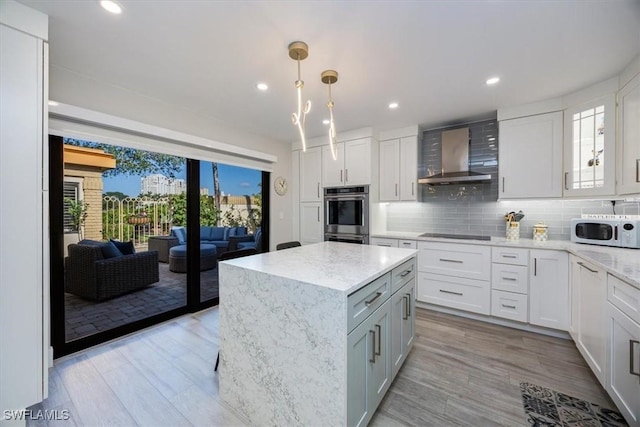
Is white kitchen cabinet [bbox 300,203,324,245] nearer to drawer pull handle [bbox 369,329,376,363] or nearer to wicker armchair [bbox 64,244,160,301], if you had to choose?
wicker armchair [bbox 64,244,160,301]

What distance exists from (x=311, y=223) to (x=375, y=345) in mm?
2903

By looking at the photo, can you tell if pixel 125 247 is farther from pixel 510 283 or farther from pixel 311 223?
pixel 510 283

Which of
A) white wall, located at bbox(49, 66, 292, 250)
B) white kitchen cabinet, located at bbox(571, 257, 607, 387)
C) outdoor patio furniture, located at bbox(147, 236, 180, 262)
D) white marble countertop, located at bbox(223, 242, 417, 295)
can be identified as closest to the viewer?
white marble countertop, located at bbox(223, 242, 417, 295)

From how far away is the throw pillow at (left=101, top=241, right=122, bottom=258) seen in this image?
2622 millimetres

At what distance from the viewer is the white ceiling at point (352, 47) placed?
151 cm

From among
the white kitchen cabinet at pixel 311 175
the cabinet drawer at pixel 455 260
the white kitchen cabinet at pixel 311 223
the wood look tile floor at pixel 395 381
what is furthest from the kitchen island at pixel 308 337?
the white kitchen cabinet at pixel 311 175

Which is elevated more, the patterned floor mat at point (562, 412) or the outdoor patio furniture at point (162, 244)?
the outdoor patio furniture at point (162, 244)

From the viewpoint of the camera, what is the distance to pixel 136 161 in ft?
8.89

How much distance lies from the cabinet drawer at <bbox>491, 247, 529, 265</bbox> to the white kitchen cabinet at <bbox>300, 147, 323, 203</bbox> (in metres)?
2.49

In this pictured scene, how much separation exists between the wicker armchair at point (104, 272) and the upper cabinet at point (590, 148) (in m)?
4.75

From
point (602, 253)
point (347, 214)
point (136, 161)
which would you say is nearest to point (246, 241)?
point (347, 214)

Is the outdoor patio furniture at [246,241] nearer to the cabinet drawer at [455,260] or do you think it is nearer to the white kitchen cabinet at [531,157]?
the cabinet drawer at [455,260]

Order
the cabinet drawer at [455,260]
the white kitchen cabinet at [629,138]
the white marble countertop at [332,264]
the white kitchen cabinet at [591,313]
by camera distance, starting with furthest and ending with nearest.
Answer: the cabinet drawer at [455,260]
the white kitchen cabinet at [629,138]
the white kitchen cabinet at [591,313]
the white marble countertop at [332,264]

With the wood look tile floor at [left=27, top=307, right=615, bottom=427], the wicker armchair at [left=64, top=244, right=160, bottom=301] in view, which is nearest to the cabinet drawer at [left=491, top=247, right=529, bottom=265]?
the wood look tile floor at [left=27, top=307, right=615, bottom=427]
